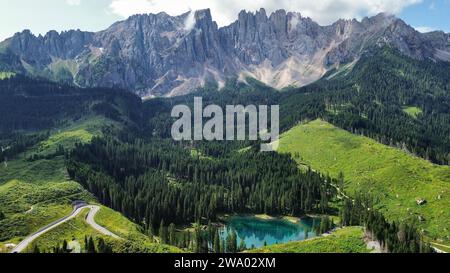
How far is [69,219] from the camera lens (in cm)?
14500

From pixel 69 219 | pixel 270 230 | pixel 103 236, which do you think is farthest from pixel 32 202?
pixel 270 230

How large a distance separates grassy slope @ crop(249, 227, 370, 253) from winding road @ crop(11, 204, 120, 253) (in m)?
48.8

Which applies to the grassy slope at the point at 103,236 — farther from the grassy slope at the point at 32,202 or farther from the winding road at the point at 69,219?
the grassy slope at the point at 32,202

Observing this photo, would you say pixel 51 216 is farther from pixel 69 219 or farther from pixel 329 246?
pixel 329 246

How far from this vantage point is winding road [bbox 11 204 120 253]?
407 ft

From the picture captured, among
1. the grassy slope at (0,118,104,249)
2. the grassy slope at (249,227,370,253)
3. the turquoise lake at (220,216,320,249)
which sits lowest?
the turquoise lake at (220,216,320,249)

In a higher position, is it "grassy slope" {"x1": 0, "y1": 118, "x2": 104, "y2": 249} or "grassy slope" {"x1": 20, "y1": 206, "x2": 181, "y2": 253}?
"grassy slope" {"x1": 0, "y1": 118, "x2": 104, "y2": 249}

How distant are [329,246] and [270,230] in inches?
2495

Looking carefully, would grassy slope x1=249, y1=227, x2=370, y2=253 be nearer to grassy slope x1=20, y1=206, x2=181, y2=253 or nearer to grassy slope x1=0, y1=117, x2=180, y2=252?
grassy slope x1=20, y1=206, x2=181, y2=253

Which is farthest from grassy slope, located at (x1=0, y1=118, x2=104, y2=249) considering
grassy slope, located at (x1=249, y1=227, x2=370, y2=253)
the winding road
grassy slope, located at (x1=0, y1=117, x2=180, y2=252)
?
grassy slope, located at (x1=249, y1=227, x2=370, y2=253)

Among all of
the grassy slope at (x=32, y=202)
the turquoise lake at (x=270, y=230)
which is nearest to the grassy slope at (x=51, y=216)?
the grassy slope at (x=32, y=202)
